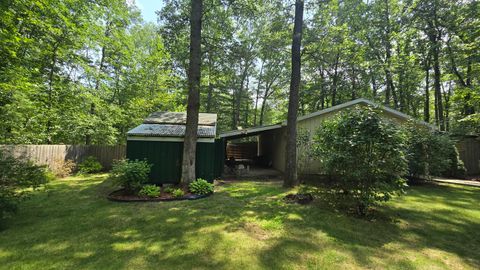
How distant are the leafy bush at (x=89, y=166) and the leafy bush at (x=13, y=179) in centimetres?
697

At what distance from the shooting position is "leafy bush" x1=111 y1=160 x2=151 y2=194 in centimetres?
662

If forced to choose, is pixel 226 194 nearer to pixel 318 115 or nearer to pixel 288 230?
pixel 288 230

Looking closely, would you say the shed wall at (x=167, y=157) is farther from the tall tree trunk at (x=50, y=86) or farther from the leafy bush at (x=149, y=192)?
the tall tree trunk at (x=50, y=86)

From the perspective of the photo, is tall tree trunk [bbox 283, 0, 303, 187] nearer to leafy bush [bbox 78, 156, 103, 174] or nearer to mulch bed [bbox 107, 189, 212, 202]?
mulch bed [bbox 107, 189, 212, 202]

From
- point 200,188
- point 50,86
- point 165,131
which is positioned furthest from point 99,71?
point 200,188

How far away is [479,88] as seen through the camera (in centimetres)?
835

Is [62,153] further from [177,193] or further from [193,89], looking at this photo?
[193,89]

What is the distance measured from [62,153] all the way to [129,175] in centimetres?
612

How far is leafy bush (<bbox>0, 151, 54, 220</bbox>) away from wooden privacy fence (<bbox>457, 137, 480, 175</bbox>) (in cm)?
1863

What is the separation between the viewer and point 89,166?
1134cm

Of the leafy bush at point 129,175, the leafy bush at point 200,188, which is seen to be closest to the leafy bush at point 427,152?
the leafy bush at point 200,188

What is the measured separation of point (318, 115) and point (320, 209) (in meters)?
6.37

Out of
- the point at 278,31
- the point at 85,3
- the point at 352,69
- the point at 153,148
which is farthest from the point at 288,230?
the point at 352,69

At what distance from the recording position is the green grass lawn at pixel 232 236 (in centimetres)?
321
